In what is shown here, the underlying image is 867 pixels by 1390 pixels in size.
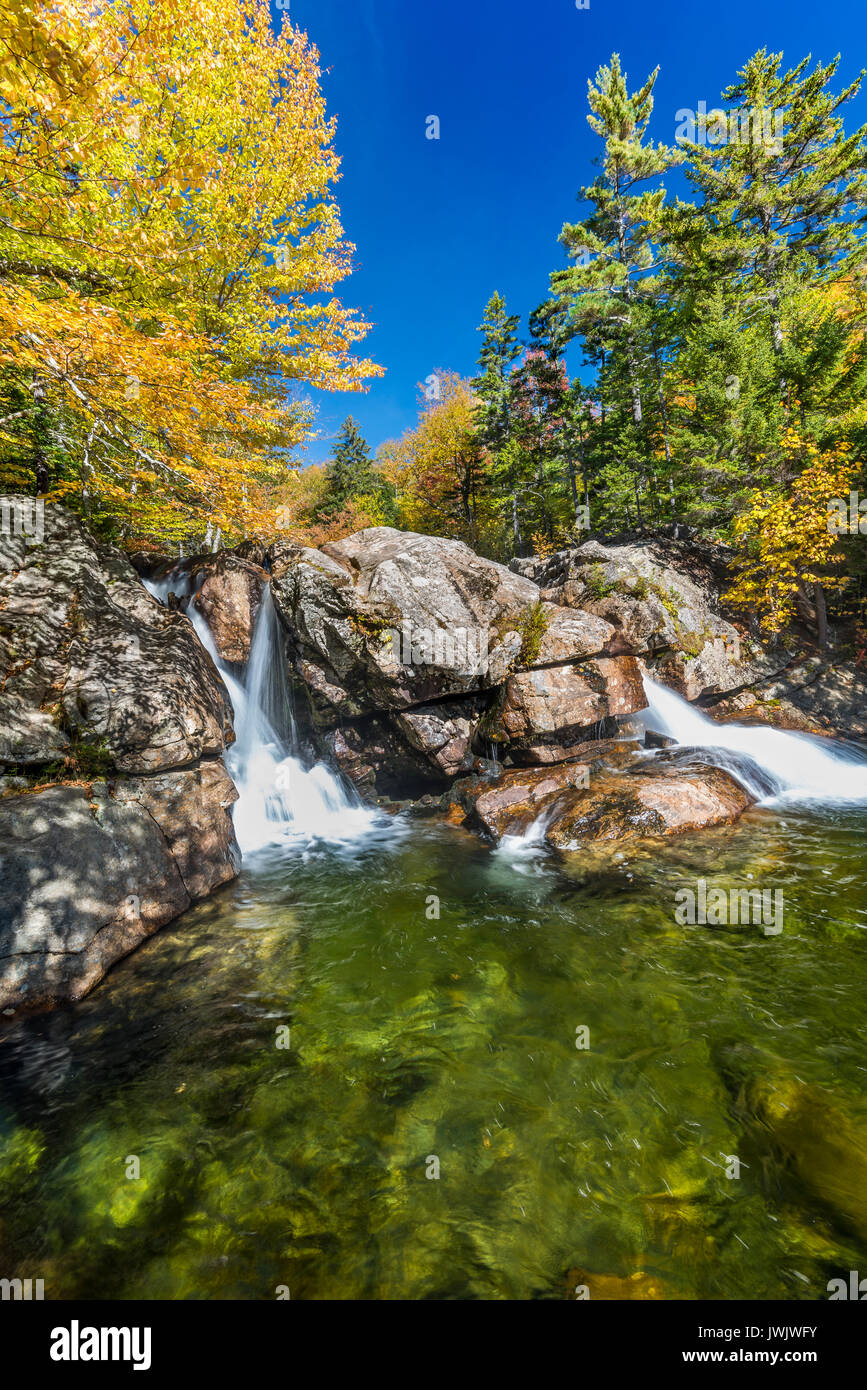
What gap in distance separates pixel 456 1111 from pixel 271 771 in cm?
947

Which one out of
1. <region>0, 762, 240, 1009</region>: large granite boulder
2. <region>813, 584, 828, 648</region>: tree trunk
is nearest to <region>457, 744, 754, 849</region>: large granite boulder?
<region>0, 762, 240, 1009</region>: large granite boulder

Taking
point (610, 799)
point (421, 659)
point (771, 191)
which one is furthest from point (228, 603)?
point (771, 191)

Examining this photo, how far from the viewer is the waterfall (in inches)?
430

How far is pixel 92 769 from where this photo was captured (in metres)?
7.00

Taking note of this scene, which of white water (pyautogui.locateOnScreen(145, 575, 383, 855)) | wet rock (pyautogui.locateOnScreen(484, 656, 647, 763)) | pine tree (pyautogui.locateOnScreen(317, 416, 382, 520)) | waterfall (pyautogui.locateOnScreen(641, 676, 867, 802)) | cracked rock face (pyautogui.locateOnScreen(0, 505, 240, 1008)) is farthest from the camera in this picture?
A: pine tree (pyautogui.locateOnScreen(317, 416, 382, 520))

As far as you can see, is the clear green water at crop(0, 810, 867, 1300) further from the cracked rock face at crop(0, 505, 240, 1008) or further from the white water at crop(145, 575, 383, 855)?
the white water at crop(145, 575, 383, 855)

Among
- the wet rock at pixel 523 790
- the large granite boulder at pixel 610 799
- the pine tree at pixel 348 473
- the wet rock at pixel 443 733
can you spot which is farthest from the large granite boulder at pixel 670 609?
the pine tree at pixel 348 473

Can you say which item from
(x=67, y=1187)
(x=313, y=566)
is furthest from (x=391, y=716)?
(x=67, y=1187)

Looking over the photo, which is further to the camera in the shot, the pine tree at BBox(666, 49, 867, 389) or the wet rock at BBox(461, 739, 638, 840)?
the pine tree at BBox(666, 49, 867, 389)

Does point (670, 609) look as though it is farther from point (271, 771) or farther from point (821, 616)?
point (271, 771)

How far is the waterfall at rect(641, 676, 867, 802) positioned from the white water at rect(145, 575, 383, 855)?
8.74 meters

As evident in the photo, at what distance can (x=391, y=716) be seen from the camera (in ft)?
44.2

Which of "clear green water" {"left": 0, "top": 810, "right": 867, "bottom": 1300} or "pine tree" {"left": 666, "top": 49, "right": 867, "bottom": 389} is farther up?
"pine tree" {"left": 666, "top": 49, "right": 867, "bottom": 389}
